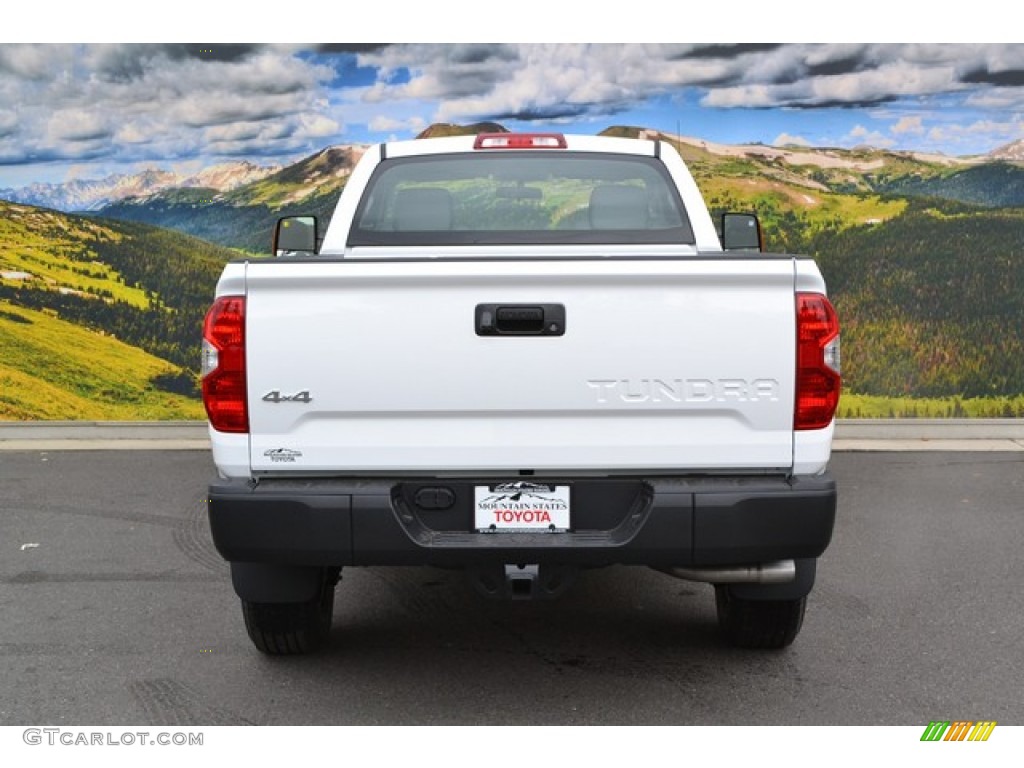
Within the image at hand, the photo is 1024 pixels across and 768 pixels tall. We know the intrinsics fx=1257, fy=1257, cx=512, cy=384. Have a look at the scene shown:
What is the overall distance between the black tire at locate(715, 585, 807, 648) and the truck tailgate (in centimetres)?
109

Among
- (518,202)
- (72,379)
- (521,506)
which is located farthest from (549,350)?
(72,379)

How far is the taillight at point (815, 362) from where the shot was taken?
4145mm

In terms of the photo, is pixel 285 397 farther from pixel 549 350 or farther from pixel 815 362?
pixel 815 362

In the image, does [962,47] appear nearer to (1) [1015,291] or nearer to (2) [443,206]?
(1) [1015,291]

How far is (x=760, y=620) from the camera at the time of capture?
5.13 meters

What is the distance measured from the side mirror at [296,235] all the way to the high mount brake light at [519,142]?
37.1 inches

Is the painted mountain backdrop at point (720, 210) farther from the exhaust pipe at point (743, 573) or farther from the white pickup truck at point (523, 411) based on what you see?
the white pickup truck at point (523, 411)

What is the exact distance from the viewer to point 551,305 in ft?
13.7

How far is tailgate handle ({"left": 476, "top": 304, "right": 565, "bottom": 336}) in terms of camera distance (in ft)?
13.7

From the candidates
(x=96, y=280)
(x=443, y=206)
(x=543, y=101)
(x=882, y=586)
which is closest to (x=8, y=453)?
(x=96, y=280)

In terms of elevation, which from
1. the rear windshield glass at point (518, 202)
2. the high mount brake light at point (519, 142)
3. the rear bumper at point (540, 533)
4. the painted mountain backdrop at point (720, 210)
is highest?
the high mount brake light at point (519, 142)

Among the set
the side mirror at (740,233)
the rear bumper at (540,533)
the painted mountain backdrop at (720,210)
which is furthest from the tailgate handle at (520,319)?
the painted mountain backdrop at (720,210)

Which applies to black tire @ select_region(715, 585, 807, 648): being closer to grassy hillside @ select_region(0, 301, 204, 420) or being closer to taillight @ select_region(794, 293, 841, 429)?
taillight @ select_region(794, 293, 841, 429)
